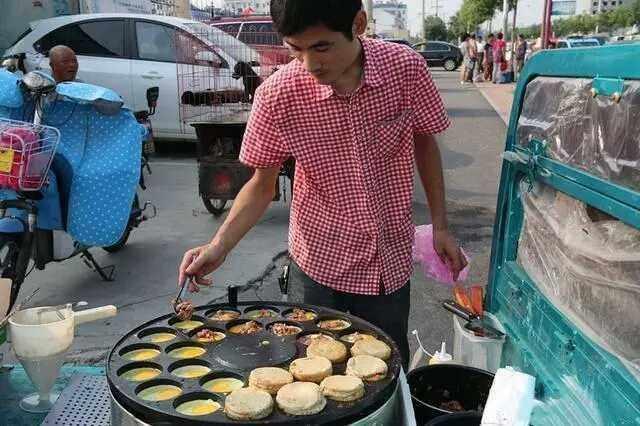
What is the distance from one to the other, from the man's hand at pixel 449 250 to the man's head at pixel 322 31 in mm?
716

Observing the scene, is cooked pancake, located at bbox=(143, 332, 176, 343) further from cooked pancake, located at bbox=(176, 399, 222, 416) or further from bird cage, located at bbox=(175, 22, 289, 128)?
bird cage, located at bbox=(175, 22, 289, 128)

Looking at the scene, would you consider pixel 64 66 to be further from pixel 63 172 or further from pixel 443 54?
pixel 443 54

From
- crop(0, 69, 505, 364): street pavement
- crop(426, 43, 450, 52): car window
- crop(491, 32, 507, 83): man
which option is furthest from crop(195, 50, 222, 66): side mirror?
crop(426, 43, 450, 52): car window

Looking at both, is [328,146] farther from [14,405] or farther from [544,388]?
[14,405]

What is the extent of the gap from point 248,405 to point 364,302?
2.78 feet

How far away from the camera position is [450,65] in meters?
33.8

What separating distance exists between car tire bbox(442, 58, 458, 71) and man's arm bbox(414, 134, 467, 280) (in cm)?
3325

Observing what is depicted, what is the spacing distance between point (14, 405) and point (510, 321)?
1831mm

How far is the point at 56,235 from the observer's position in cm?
411

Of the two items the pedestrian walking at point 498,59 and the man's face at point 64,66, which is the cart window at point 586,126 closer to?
the man's face at point 64,66

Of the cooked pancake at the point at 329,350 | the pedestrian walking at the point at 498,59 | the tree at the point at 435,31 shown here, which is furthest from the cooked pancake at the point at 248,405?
the tree at the point at 435,31

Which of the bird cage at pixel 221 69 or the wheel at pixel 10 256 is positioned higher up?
the bird cage at pixel 221 69

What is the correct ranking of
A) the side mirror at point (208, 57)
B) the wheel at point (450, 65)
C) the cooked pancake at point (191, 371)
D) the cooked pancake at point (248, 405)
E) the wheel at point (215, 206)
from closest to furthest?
the cooked pancake at point (248, 405) < the cooked pancake at point (191, 371) < the wheel at point (215, 206) < the side mirror at point (208, 57) < the wheel at point (450, 65)

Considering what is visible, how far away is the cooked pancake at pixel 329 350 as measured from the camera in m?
1.53
